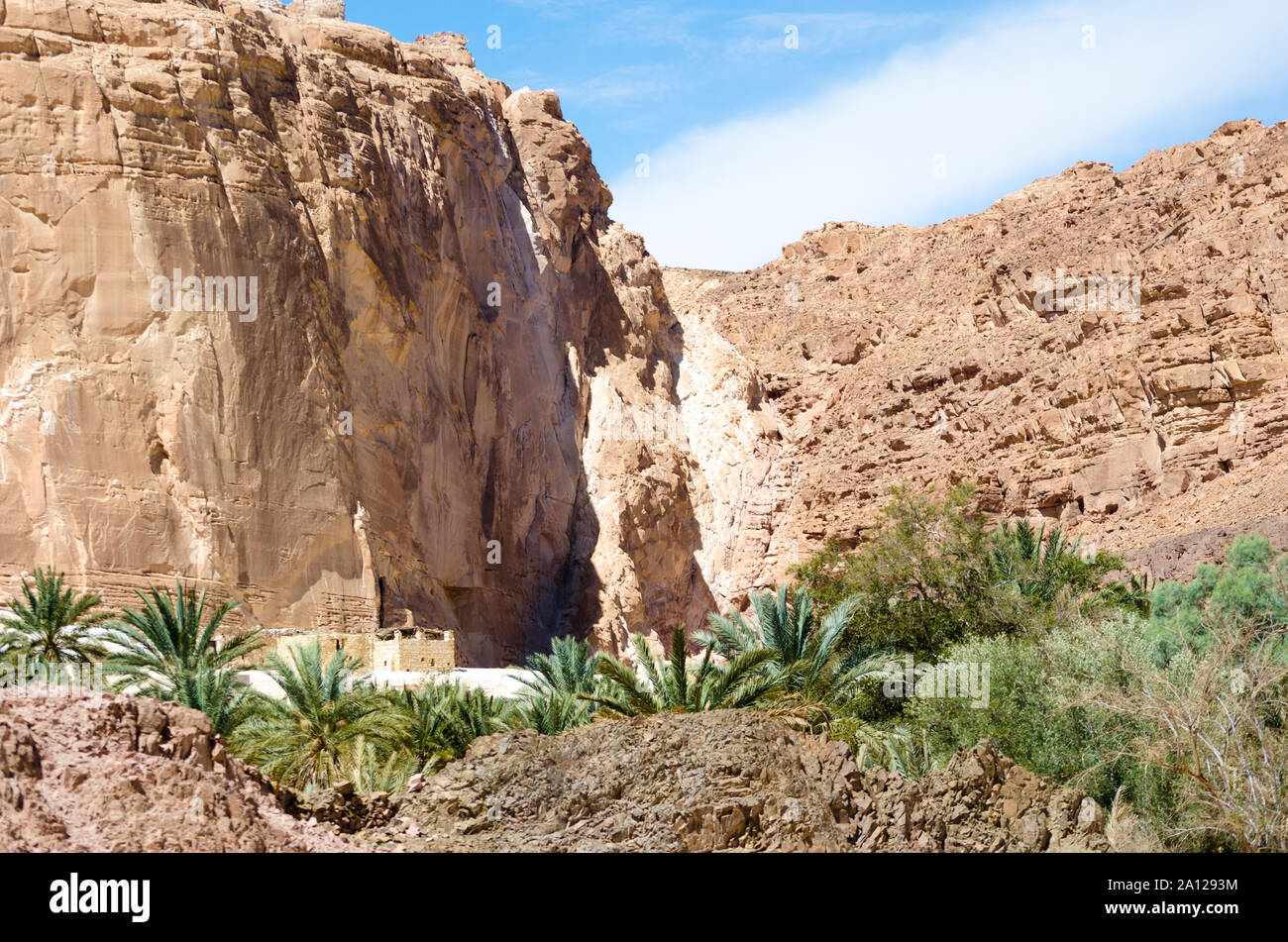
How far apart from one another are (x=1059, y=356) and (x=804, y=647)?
36691 mm

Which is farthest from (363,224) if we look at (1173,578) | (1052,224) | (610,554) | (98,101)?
(1052,224)

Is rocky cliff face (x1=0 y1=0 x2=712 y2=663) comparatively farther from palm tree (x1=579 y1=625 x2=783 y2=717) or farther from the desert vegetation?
palm tree (x1=579 y1=625 x2=783 y2=717)

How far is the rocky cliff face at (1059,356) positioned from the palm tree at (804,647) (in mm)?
19540

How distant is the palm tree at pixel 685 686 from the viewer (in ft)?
64.0

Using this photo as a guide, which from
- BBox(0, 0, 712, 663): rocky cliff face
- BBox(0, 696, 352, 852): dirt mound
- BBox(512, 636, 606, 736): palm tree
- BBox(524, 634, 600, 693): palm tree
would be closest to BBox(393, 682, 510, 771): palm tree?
BBox(512, 636, 606, 736): palm tree

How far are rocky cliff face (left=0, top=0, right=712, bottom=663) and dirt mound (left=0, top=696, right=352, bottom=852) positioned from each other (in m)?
25.2

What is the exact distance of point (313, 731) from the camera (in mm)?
20516

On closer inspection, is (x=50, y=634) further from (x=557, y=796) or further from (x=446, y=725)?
(x=557, y=796)

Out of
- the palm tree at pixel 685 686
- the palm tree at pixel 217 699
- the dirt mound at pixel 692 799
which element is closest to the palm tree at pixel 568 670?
the palm tree at pixel 685 686

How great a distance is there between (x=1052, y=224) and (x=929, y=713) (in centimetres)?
4532

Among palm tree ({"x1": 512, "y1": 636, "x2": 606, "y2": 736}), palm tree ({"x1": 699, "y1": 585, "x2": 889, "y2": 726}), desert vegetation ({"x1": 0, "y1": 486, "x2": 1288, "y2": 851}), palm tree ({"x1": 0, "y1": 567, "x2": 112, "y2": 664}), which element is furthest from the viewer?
palm tree ({"x1": 0, "y1": 567, "x2": 112, "y2": 664})

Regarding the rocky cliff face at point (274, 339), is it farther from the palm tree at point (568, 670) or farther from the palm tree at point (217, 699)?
the palm tree at point (217, 699)

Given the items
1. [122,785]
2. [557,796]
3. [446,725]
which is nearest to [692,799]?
[557,796]

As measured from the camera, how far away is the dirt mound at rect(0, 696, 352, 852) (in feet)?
29.7
